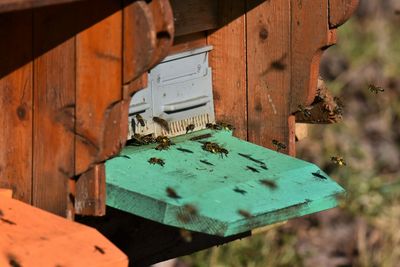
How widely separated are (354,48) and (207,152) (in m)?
6.03

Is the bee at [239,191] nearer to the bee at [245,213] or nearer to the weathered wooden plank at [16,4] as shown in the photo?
the bee at [245,213]

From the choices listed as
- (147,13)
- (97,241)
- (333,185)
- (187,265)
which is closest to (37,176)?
(97,241)

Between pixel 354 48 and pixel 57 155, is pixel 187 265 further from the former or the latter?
pixel 57 155

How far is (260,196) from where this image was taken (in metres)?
4.19

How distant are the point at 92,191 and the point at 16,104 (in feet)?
1.39

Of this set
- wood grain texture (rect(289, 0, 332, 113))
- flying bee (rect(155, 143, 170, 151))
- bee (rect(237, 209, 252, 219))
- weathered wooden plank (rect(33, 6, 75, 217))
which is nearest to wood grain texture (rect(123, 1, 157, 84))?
weathered wooden plank (rect(33, 6, 75, 217))

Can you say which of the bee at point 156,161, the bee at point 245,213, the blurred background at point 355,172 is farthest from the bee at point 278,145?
the blurred background at point 355,172

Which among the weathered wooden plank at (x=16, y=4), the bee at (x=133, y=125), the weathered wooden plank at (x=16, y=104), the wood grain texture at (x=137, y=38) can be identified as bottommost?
the bee at (x=133, y=125)

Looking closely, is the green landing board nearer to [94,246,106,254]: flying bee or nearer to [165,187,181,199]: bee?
[165,187,181,199]: bee

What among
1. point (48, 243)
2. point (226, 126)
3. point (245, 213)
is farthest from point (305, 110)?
point (48, 243)

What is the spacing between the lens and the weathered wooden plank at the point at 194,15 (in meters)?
4.82

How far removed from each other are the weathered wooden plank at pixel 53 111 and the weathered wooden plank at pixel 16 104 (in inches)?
1.3

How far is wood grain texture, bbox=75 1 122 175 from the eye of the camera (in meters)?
3.76

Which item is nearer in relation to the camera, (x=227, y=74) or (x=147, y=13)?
(x=147, y=13)
